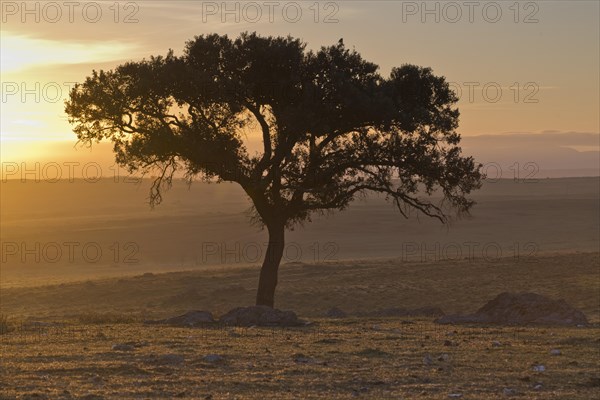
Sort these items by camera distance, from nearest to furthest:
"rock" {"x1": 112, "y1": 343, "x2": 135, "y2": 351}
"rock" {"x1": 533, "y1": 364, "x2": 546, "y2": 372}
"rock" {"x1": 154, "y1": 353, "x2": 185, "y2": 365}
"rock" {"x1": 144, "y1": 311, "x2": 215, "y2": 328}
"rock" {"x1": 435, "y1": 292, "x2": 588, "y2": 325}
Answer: "rock" {"x1": 533, "y1": 364, "x2": 546, "y2": 372}, "rock" {"x1": 154, "y1": 353, "x2": 185, "y2": 365}, "rock" {"x1": 112, "y1": 343, "x2": 135, "y2": 351}, "rock" {"x1": 144, "y1": 311, "x2": 215, "y2": 328}, "rock" {"x1": 435, "y1": 292, "x2": 588, "y2": 325}

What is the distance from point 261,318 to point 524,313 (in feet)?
25.2

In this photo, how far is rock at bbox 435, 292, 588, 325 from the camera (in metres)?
26.7

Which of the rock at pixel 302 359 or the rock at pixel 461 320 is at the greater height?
the rock at pixel 302 359

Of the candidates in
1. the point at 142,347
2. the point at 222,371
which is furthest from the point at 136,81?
the point at 222,371

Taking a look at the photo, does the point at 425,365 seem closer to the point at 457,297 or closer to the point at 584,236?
the point at 457,297

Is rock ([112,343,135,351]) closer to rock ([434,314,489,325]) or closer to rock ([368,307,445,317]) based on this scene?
rock ([434,314,489,325])

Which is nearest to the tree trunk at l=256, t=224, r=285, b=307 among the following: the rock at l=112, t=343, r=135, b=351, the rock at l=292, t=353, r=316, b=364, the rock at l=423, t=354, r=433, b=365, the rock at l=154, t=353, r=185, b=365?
the rock at l=112, t=343, r=135, b=351

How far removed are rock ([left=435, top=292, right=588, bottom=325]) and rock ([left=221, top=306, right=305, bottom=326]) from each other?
425 cm

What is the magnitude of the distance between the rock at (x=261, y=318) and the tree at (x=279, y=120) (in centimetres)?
460

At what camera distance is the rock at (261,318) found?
26062 millimetres

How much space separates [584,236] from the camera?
88312 millimetres

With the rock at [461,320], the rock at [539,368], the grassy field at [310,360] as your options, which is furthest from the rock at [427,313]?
the rock at [539,368]

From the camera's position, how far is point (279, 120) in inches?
1180

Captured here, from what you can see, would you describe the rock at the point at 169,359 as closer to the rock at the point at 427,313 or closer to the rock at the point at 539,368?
the rock at the point at 539,368
